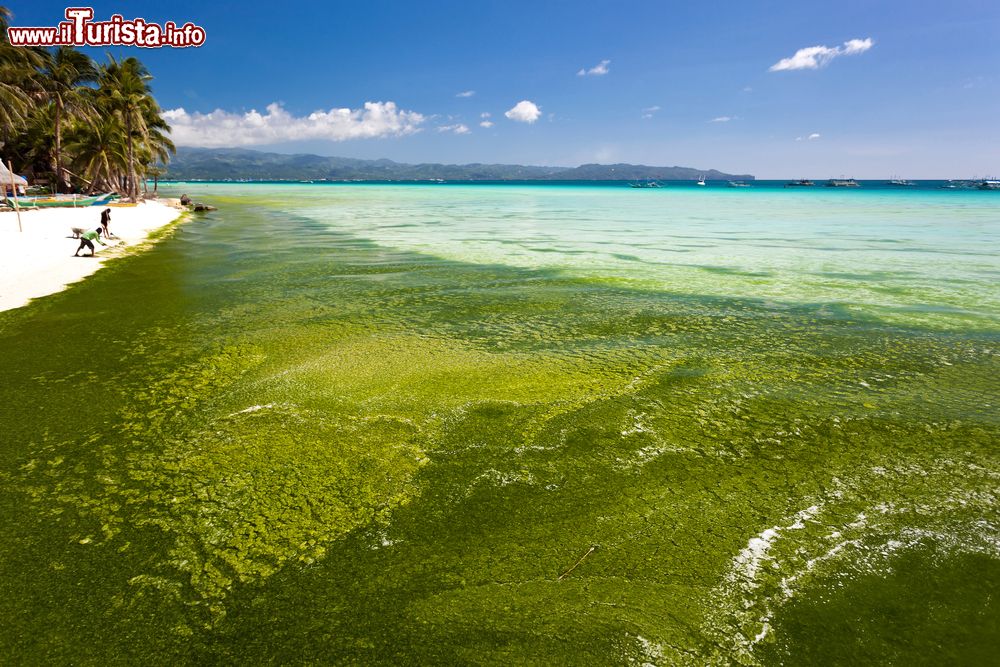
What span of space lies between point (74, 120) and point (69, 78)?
7.44 metres

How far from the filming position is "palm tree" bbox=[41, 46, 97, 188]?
5316 cm

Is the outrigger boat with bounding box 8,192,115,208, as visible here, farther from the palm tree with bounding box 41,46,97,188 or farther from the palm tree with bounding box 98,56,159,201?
the palm tree with bounding box 41,46,97,188

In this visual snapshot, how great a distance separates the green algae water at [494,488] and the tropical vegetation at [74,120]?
47498 millimetres

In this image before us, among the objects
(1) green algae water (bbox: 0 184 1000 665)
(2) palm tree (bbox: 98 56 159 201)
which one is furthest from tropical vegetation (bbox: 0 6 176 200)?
(1) green algae water (bbox: 0 184 1000 665)

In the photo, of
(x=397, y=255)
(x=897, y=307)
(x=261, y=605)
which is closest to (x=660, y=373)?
(x=261, y=605)

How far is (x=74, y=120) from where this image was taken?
2012 inches

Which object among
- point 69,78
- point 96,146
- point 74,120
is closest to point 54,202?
point 96,146

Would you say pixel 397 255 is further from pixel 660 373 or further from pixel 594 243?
pixel 660 373

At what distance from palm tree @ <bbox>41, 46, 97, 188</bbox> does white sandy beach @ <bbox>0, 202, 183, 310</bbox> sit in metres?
34.7

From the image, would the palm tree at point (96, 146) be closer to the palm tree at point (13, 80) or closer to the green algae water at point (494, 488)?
the palm tree at point (13, 80)

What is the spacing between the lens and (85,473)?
4.28 meters

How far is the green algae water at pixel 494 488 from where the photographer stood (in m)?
2.92

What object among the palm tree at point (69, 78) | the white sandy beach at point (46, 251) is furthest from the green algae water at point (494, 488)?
the palm tree at point (69, 78)

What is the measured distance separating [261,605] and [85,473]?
7.98ft
